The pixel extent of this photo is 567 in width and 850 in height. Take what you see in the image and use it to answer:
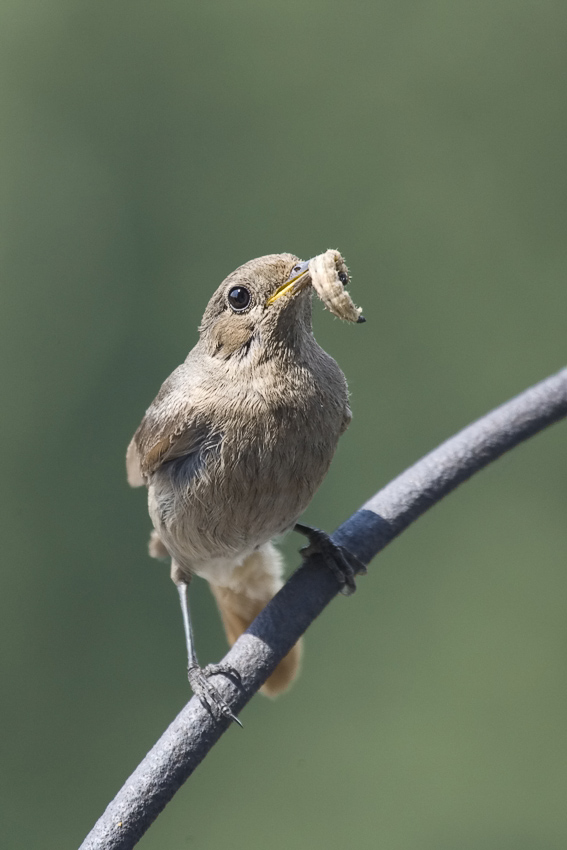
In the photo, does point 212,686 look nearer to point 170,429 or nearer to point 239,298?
point 170,429

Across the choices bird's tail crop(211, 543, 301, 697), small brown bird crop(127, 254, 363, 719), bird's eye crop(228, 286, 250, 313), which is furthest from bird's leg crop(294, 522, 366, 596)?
bird's eye crop(228, 286, 250, 313)

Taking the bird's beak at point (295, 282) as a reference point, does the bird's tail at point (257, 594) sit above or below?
below

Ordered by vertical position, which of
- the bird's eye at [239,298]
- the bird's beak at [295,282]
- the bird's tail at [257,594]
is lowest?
the bird's tail at [257,594]

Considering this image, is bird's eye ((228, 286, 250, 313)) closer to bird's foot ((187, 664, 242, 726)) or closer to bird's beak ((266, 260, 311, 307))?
bird's beak ((266, 260, 311, 307))

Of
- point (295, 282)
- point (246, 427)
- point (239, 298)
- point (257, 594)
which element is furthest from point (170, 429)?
point (257, 594)

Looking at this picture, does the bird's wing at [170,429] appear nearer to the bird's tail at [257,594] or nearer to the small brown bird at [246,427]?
the small brown bird at [246,427]

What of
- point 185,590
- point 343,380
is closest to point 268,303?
point 343,380

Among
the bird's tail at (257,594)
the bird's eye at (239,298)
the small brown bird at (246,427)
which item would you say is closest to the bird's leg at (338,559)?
the small brown bird at (246,427)

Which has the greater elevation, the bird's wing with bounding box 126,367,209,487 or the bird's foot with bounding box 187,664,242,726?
the bird's wing with bounding box 126,367,209,487
